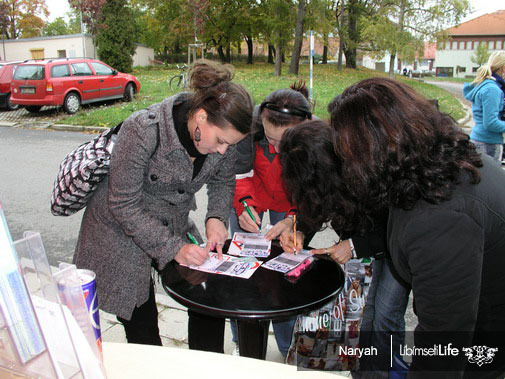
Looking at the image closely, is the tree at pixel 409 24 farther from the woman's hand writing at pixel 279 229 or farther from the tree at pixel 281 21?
the woman's hand writing at pixel 279 229

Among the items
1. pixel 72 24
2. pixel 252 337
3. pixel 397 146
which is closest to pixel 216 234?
pixel 252 337

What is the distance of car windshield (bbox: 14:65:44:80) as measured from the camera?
11.1 metres

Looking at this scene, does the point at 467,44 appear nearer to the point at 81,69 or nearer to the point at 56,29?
the point at 56,29

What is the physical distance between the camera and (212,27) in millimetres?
31281

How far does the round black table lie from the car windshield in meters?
10.9

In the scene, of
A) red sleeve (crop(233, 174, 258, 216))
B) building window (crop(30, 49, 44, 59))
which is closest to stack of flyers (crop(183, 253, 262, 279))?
red sleeve (crop(233, 174, 258, 216))

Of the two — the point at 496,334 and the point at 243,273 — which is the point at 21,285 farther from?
the point at 496,334

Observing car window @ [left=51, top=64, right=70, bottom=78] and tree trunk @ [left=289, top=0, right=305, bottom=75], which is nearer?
car window @ [left=51, top=64, right=70, bottom=78]


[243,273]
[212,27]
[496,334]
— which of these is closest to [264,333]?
[243,273]

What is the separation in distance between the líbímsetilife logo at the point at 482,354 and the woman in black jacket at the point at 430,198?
0.42ft

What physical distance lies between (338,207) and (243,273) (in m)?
0.54

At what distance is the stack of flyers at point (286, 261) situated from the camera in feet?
6.43

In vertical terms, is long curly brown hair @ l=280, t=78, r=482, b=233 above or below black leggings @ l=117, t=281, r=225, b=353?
above

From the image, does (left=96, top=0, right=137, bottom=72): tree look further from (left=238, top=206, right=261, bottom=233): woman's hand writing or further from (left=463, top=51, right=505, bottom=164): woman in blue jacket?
(left=238, top=206, right=261, bottom=233): woman's hand writing
